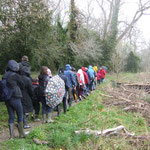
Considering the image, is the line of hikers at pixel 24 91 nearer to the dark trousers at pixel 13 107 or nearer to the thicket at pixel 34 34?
the dark trousers at pixel 13 107

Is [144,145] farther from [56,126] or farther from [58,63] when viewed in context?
[58,63]

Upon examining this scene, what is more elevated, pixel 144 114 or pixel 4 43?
pixel 4 43

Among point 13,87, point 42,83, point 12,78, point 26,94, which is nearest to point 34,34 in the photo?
point 42,83

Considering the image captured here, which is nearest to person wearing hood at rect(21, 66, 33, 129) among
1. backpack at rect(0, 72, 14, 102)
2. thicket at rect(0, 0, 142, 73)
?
backpack at rect(0, 72, 14, 102)

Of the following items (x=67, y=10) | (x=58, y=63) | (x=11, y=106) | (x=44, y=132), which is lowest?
(x=44, y=132)

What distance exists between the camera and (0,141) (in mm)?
4195

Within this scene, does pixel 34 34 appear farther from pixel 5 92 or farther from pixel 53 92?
pixel 5 92

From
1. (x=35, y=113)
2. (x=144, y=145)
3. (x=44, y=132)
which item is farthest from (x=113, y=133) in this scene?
(x=35, y=113)

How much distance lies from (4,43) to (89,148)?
634 centimetres

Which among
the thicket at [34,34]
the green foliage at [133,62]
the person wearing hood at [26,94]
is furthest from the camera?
the green foliage at [133,62]

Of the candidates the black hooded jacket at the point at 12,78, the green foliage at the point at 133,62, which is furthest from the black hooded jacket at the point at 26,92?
the green foliage at the point at 133,62

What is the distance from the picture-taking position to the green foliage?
94.8 feet

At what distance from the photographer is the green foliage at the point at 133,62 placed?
28891 millimetres

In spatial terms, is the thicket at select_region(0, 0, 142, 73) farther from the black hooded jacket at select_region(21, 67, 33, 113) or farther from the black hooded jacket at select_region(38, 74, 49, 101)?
the black hooded jacket at select_region(38, 74, 49, 101)
